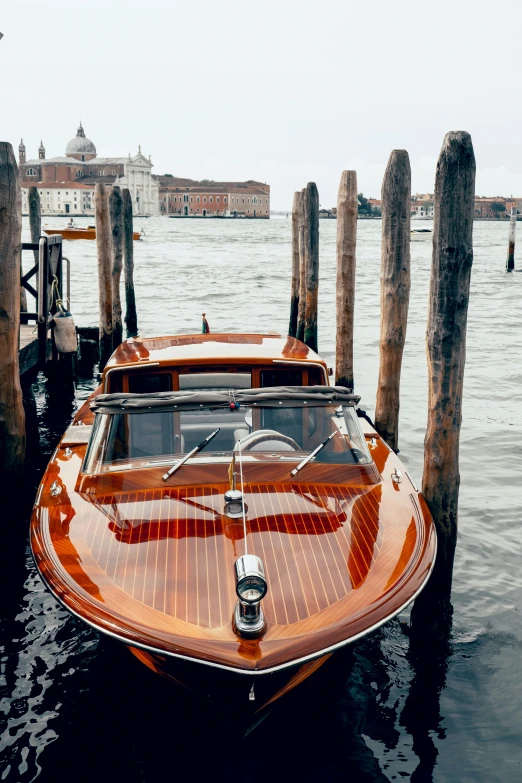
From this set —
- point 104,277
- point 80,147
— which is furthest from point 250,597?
point 80,147

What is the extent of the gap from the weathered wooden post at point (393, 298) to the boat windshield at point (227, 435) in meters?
2.53

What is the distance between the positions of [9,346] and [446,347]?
328 centimetres

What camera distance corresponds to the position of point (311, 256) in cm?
1238

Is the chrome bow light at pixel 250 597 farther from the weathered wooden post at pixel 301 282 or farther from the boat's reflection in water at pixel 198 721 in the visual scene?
the weathered wooden post at pixel 301 282

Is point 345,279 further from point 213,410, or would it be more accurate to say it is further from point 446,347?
point 213,410

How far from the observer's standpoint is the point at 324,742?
4156mm

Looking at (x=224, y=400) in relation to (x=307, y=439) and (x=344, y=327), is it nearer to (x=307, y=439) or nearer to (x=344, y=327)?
(x=307, y=439)

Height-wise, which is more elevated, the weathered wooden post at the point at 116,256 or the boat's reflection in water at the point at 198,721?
the weathered wooden post at the point at 116,256

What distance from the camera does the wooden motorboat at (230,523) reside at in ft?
11.1

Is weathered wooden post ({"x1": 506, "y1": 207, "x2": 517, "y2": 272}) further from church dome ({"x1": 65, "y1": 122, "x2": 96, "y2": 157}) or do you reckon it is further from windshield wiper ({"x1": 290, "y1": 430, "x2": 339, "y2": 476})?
church dome ({"x1": 65, "y1": 122, "x2": 96, "y2": 157})

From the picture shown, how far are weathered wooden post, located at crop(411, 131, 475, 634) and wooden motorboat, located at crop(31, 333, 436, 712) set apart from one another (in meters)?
0.35

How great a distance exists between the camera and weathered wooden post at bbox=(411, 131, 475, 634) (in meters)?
4.90

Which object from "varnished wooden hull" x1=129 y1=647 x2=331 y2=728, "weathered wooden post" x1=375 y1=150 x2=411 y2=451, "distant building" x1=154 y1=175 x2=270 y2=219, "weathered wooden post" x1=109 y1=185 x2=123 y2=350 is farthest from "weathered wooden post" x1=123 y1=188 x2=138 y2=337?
"distant building" x1=154 y1=175 x2=270 y2=219

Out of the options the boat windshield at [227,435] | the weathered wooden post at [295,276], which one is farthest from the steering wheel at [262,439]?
the weathered wooden post at [295,276]
